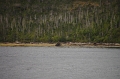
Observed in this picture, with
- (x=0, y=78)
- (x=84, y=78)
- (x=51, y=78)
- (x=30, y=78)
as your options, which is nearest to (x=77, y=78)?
(x=84, y=78)

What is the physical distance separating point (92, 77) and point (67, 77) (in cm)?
566

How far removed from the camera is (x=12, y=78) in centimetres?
6188

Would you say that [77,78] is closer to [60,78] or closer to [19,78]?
[60,78]

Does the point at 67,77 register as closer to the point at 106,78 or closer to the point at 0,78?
the point at 106,78

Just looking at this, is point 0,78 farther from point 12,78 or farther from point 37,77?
point 37,77

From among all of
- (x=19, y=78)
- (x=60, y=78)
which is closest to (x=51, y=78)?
(x=60, y=78)

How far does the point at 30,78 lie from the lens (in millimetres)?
63250

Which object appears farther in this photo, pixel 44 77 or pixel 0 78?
pixel 44 77

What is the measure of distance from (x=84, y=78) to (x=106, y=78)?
16.0 feet

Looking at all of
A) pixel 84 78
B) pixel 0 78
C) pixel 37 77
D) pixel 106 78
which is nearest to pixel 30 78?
pixel 37 77

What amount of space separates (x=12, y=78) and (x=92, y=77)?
17855 mm

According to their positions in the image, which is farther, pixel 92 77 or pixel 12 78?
pixel 92 77

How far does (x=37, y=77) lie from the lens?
2566 inches

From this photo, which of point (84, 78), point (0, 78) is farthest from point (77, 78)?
point (0, 78)
